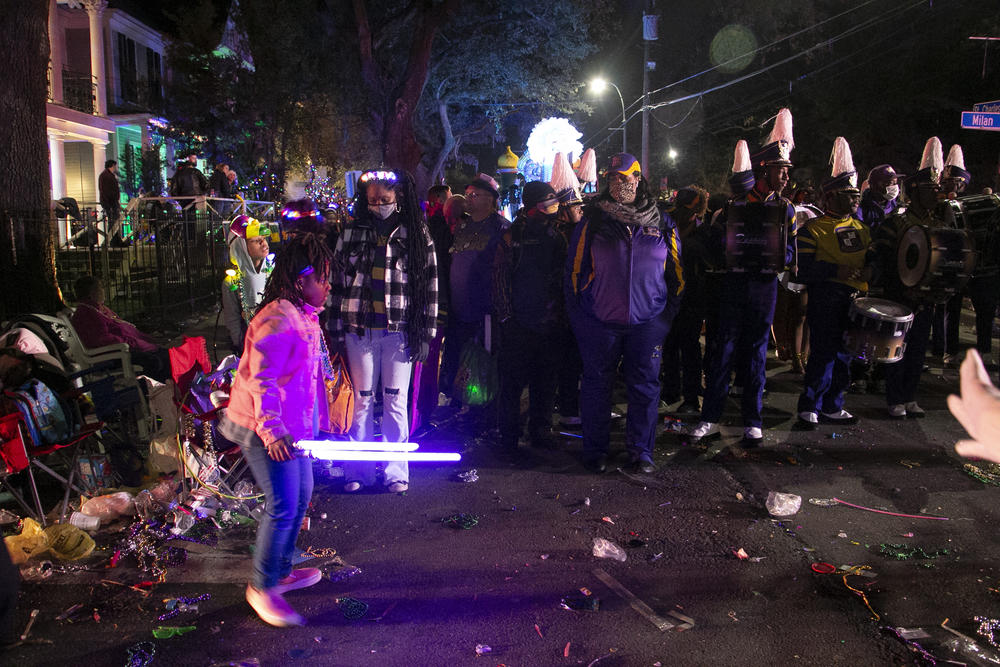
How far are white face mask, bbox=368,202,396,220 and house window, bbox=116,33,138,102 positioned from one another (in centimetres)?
2817

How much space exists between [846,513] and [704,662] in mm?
2312

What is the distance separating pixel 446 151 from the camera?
27750 millimetres

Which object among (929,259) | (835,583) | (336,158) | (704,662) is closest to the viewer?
(704,662)

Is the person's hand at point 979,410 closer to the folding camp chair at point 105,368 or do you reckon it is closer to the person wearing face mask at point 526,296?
the person wearing face mask at point 526,296

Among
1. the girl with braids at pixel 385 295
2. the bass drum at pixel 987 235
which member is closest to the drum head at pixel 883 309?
the bass drum at pixel 987 235

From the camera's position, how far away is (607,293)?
5.81 meters

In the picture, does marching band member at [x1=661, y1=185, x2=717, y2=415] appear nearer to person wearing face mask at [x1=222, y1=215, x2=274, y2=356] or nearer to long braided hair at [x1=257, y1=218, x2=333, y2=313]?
person wearing face mask at [x1=222, y1=215, x2=274, y2=356]

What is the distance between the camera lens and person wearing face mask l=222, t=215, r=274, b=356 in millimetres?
6602

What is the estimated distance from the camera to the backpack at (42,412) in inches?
193

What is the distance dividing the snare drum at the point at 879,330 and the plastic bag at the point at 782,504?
1.83 metres

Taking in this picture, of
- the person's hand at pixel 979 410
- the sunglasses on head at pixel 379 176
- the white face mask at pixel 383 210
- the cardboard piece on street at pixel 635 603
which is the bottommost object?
the cardboard piece on street at pixel 635 603

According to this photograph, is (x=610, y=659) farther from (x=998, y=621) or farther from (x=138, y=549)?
(x=138, y=549)

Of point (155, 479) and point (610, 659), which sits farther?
point (155, 479)

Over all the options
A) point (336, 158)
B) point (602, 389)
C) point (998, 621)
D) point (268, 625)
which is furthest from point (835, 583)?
point (336, 158)
